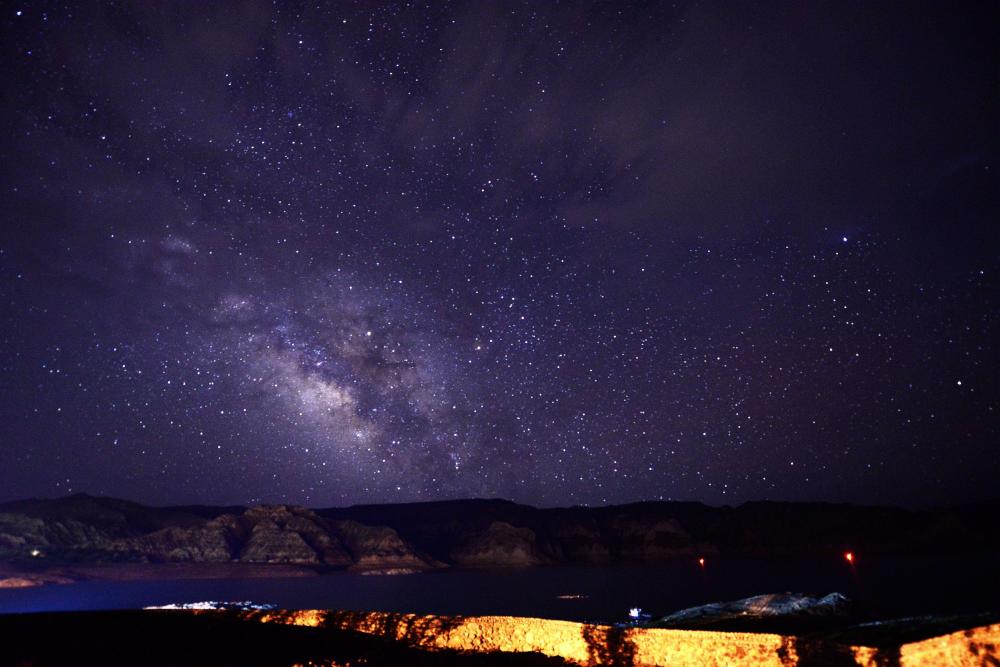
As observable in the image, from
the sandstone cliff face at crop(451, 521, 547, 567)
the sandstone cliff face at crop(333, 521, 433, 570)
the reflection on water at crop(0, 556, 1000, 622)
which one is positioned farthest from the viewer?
the sandstone cliff face at crop(451, 521, 547, 567)

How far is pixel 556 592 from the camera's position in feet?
292

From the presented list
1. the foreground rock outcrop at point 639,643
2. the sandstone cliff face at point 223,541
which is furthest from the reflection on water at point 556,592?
the foreground rock outcrop at point 639,643

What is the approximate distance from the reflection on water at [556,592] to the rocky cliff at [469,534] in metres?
20.0

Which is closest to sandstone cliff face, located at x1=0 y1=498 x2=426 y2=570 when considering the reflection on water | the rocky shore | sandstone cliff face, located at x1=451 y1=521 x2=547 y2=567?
sandstone cliff face, located at x1=451 y1=521 x2=547 y2=567

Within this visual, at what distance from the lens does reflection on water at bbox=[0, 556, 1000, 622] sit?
205ft

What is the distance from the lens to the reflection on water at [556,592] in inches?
2463

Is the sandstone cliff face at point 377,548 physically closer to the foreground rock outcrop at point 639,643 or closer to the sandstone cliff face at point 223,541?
the sandstone cliff face at point 223,541

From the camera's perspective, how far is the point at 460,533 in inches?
7392

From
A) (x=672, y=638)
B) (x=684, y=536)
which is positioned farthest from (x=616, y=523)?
(x=672, y=638)

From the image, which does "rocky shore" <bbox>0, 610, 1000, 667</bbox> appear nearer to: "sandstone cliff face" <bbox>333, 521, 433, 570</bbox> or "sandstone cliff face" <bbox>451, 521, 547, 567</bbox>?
"sandstone cliff face" <bbox>333, 521, 433, 570</bbox>

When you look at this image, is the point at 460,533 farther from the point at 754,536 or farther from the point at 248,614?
the point at 248,614

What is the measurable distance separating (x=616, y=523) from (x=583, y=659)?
186757 mm

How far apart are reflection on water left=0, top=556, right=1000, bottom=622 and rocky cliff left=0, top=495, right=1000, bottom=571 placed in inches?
788

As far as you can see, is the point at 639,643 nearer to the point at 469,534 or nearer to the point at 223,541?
the point at 223,541
